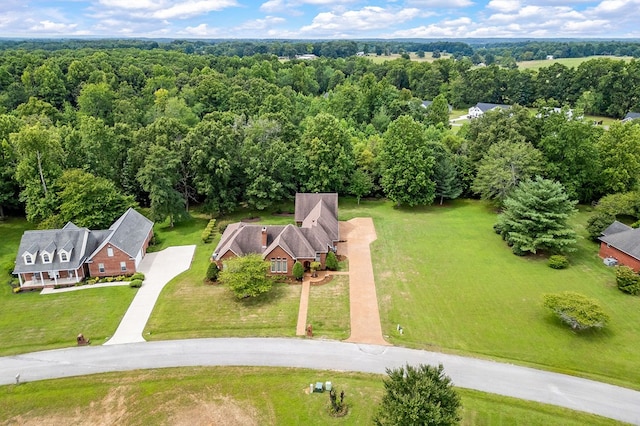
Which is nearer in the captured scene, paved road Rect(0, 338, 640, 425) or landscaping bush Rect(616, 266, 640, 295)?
paved road Rect(0, 338, 640, 425)

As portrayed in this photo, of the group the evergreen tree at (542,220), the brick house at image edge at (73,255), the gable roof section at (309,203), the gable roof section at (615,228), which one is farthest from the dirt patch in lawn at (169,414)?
the gable roof section at (615,228)

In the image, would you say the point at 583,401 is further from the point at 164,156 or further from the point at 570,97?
the point at 570,97

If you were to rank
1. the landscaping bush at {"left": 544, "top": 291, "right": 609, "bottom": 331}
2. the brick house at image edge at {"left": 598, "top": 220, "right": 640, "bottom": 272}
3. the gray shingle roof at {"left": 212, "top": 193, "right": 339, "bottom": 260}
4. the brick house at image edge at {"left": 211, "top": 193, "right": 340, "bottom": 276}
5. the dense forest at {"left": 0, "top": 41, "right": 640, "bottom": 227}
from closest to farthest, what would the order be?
1. the landscaping bush at {"left": 544, "top": 291, "right": 609, "bottom": 331}
2. the brick house at image edge at {"left": 598, "top": 220, "right": 640, "bottom": 272}
3. the brick house at image edge at {"left": 211, "top": 193, "right": 340, "bottom": 276}
4. the gray shingle roof at {"left": 212, "top": 193, "right": 339, "bottom": 260}
5. the dense forest at {"left": 0, "top": 41, "right": 640, "bottom": 227}

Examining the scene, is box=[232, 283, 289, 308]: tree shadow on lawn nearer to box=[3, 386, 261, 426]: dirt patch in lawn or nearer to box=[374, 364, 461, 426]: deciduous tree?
box=[3, 386, 261, 426]: dirt patch in lawn

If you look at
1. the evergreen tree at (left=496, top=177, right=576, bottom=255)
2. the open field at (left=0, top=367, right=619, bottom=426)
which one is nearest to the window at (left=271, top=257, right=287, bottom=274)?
the open field at (left=0, top=367, right=619, bottom=426)

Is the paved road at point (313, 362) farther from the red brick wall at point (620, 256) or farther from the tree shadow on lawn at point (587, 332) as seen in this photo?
the red brick wall at point (620, 256)

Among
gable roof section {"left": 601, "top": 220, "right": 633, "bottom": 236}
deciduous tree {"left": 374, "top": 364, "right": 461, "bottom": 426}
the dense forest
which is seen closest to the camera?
deciduous tree {"left": 374, "top": 364, "right": 461, "bottom": 426}

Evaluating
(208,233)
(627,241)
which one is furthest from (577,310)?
(208,233)
